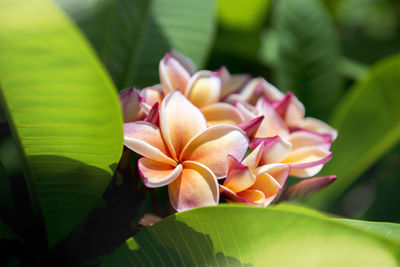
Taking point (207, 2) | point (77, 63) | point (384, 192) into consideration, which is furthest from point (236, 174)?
point (384, 192)

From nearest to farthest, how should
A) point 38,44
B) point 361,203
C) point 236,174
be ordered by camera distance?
point 38,44
point 236,174
point 361,203

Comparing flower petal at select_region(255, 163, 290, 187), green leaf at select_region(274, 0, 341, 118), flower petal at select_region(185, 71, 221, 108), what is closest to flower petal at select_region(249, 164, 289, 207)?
flower petal at select_region(255, 163, 290, 187)

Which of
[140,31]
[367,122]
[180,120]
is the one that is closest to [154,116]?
[180,120]

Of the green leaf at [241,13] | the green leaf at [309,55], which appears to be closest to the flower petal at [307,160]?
the green leaf at [309,55]

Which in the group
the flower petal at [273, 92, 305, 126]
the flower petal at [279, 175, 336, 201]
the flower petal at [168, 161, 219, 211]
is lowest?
the flower petal at [279, 175, 336, 201]

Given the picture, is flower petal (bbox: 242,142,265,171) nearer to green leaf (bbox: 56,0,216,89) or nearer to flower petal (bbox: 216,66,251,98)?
flower petal (bbox: 216,66,251,98)

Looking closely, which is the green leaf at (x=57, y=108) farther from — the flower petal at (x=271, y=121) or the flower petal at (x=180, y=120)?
the flower petal at (x=271, y=121)

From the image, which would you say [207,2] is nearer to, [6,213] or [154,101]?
[154,101]
